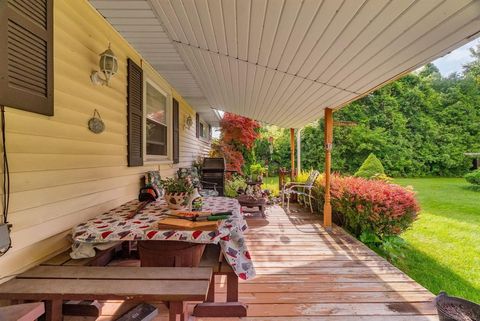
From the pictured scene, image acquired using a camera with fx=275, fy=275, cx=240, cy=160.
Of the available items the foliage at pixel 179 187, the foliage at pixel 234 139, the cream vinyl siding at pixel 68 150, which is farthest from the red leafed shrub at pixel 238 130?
the foliage at pixel 179 187

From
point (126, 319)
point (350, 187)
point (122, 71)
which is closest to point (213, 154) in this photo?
point (350, 187)

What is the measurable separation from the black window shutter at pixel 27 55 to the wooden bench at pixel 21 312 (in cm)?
108

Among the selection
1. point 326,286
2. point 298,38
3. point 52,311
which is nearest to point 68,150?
point 52,311

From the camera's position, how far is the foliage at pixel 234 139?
9867mm

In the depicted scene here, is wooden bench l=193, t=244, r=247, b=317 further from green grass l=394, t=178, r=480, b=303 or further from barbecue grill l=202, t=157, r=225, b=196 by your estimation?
barbecue grill l=202, t=157, r=225, b=196

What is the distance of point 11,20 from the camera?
5.23ft

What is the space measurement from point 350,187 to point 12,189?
4.55 m

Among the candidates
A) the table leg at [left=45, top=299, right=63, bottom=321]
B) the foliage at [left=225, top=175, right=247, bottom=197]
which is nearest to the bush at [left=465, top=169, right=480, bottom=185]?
the foliage at [left=225, top=175, right=247, bottom=197]

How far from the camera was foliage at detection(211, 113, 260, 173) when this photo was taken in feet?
32.4

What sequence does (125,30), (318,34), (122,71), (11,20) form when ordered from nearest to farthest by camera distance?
(11,20) < (318,34) < (125,30) < (122,71)

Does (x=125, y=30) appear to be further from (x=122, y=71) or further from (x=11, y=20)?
(x=11, y=20)

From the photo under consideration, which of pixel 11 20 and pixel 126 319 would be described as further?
pixel 126 319

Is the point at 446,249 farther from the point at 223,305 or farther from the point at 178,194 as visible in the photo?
the point at 178,194

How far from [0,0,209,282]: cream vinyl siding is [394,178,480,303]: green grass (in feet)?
13.4
